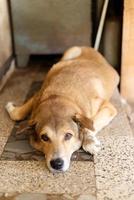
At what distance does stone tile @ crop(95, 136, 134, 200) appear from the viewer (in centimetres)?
163

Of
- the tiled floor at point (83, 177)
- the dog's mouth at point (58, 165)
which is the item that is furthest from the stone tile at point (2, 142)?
the dog's mouth at point (58, 165)

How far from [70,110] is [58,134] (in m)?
0.18

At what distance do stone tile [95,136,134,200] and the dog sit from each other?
8 centimetres

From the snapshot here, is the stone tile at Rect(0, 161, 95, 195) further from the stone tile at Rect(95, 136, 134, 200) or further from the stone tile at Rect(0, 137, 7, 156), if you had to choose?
the stone tile at Rect(0, 137, 7, 156)

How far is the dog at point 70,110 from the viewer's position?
1745mm

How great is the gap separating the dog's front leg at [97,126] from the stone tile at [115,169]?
5 centimetres

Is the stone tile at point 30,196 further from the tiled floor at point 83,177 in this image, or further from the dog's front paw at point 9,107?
the dog's front paw at point 9,107

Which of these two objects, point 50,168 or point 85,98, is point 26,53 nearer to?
point 85,98

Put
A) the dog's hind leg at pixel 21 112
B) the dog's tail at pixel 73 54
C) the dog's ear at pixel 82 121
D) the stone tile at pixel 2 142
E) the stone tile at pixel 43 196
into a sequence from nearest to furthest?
the stone tile at pixel 43 196
the dog's ear at pixel 82 121
the stone tile at pixel 2 142
the dog's hind leg at pixel 21 112
the dog's tail at pixel 73 54

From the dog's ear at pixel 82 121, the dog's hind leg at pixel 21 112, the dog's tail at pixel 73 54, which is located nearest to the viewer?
the dog's ear at pixel 82 121

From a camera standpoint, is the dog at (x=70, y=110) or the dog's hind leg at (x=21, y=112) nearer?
the dog at (x=70, y=110)

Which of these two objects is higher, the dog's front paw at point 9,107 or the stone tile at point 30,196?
the stone tile at point 30,196

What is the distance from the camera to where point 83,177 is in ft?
5.72

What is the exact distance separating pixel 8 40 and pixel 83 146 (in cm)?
173
